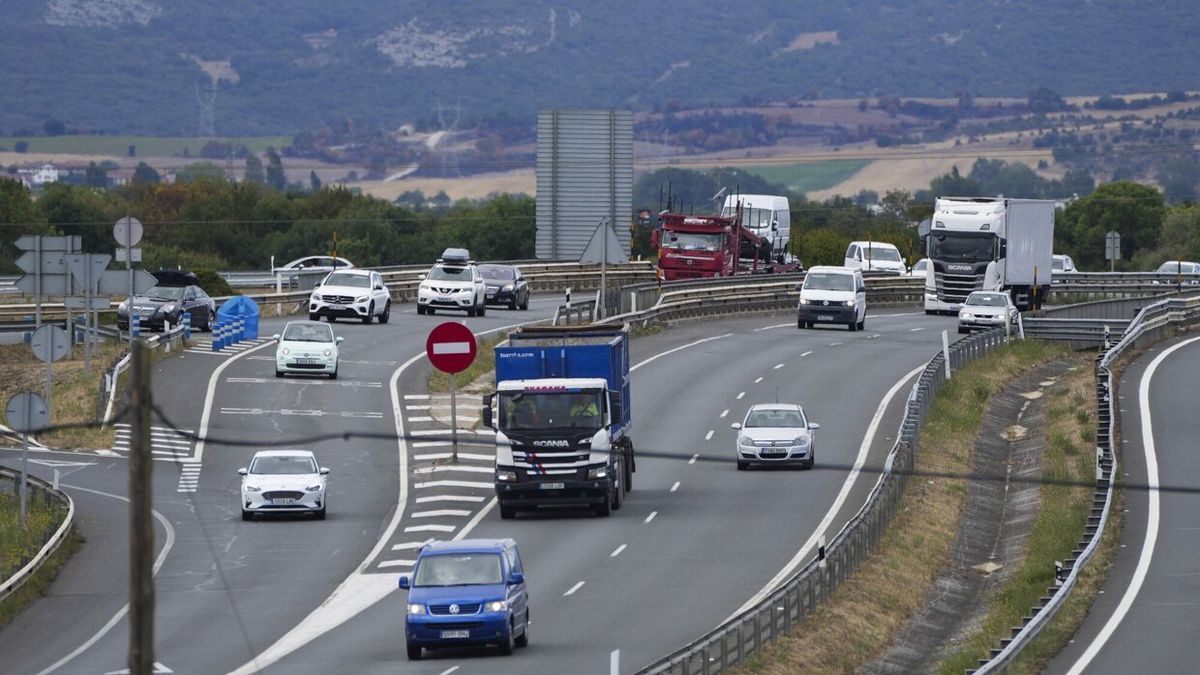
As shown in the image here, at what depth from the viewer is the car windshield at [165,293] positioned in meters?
62.2

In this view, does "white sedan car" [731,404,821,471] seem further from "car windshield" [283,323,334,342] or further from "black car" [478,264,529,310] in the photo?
"black car" [478,264,529,310]

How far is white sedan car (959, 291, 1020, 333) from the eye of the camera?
6725cm

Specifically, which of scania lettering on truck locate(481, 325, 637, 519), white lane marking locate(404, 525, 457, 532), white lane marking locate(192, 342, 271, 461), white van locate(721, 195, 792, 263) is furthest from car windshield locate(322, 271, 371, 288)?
white lane marking locate(404, 525, 457, 532)

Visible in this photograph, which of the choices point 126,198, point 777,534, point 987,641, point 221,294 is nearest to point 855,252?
point 221,294

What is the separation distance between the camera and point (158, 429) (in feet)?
159

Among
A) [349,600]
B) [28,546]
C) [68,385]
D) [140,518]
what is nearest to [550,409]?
[349,600]

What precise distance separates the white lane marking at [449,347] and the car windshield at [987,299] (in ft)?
103

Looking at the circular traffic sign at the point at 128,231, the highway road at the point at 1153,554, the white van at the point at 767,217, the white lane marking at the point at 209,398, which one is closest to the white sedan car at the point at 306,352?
the white lane marking at the point at 209,398

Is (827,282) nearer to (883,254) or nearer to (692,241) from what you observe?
(692,241)

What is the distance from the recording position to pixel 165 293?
6244cm

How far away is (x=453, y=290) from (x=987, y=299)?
1771 centimetres

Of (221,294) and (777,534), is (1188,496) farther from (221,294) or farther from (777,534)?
(221,294)

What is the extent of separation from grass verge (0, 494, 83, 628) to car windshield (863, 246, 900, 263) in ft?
184

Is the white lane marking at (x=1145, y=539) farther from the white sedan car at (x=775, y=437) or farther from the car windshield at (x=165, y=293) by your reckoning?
the car windshield at (x=165, y=293)
